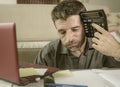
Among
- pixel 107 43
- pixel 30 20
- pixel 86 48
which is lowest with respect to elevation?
pixel 30 20

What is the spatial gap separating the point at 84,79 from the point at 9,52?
279mm

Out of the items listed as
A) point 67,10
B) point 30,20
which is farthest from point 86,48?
point 30,20

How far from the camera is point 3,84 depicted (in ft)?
2.46

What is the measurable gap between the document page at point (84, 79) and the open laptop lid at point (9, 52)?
6.2 inches

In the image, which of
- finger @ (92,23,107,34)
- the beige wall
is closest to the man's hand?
finger @ (92,23,107,34)

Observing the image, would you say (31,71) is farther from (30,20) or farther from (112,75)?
(30,20)

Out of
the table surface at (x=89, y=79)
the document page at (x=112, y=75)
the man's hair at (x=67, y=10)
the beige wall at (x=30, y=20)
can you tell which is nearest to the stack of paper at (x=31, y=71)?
the table surface at (x=89, y=79)

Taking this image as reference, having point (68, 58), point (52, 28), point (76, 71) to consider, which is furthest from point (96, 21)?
point (52, 28)

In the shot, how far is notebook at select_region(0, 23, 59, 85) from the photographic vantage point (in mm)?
639

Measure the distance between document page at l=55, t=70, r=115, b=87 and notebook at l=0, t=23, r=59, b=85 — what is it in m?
0.12

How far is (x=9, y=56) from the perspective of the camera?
67 centimetres

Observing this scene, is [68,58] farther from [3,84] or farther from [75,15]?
[3,84]

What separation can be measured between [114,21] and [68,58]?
1.45m

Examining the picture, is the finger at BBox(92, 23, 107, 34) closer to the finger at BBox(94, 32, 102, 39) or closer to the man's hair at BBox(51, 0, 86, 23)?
the finger at BBox(94, 32, 102, 39)
